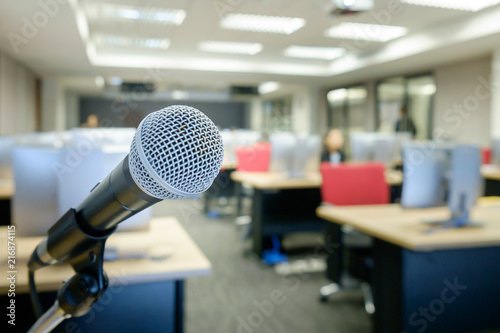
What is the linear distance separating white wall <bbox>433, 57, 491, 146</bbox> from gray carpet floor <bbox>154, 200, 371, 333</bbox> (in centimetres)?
581

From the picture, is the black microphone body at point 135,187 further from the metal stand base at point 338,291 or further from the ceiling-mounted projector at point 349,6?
the ceiling-mounted projector at point 349,6

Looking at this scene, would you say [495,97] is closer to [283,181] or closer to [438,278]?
[283,181]

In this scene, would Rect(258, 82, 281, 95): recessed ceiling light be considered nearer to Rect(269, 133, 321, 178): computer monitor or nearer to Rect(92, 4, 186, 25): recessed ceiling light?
Rect(92, 4, 186, 25): recessed ceiling light

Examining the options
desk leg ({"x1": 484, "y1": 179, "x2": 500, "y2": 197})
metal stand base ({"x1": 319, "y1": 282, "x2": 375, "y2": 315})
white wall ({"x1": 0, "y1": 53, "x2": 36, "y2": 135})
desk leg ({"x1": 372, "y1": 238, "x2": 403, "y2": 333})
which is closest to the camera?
desk leg ({"x1": 372, "y1": 238, "x2": 403, "y2": 333})

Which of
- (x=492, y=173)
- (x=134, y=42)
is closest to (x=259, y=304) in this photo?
(x=492, y=173)

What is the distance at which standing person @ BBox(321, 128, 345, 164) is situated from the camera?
476 cm

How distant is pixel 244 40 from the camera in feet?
25.8

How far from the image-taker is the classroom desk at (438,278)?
1.88m

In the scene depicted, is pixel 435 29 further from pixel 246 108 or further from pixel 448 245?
pixel 246 108

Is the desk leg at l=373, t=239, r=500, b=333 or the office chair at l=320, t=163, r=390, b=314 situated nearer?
the desk leg at l=373, t=239, r=500, b=333

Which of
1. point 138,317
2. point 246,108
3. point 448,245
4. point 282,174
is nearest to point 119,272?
point 138,317

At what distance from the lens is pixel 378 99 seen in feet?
34.2

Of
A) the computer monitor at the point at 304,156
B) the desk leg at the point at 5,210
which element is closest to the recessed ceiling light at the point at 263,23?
the computer monitor at the point at 304,156

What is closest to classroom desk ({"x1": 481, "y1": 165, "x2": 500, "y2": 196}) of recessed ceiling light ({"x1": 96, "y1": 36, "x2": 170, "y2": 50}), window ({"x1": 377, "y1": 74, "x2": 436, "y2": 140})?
window ({"x1": 377, "y1": 74, "x2": 436, "y2": 140})
